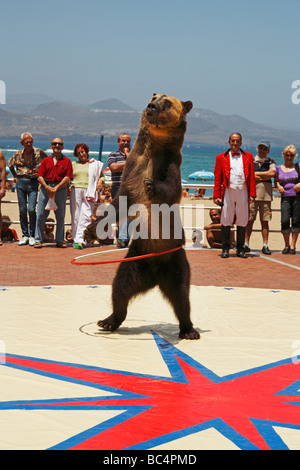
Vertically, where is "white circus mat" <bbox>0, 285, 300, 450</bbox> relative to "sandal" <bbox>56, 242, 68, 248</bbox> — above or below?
above

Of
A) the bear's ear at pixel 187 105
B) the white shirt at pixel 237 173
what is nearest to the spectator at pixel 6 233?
the white shirt at pixel 237 173

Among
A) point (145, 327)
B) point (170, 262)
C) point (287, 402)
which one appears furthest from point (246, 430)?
point (145, 327)

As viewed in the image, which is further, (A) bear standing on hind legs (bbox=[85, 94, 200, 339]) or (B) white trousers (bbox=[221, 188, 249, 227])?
(B) white trousers (bbox=[221, 188, 249, 227])

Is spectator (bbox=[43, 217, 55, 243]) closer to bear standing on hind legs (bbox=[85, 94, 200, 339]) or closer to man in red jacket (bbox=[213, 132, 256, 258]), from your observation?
man in red jacket (bbox=[213, 132, 256, 258])

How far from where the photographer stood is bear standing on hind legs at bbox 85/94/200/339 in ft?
17.3

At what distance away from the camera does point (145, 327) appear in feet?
19.9

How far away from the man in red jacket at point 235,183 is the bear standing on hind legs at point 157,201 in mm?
4782

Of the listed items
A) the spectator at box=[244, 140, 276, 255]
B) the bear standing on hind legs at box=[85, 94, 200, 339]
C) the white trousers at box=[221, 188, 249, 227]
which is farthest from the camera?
the spectator at box=[244, 140, 276, 255]

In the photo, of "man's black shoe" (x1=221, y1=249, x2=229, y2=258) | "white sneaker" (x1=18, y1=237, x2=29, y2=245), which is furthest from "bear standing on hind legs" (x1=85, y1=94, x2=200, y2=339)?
"white sneaker" (x1=18, y1=237, x2=29, y2=245)

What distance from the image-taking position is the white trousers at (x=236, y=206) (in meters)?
10.3

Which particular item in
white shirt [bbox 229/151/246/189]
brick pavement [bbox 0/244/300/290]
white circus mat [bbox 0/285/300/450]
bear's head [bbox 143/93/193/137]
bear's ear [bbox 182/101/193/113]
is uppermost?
bear's ear [bbox 182/101/193/113]

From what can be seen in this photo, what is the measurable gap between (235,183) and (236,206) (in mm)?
424

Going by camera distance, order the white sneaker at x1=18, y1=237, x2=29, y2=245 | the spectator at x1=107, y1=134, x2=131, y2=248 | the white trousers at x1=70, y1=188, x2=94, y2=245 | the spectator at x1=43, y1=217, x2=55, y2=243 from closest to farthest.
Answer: the spectator at x1=107, y1=134, x2=131, y2=248 → the white trousers at x1=70, y1=188, x2=94, y2=245 → the white sneaker at x1=18, y1=237, x2=29, y2=245 → the spectator at x1=43, y1=217, x2=55, y2=243
